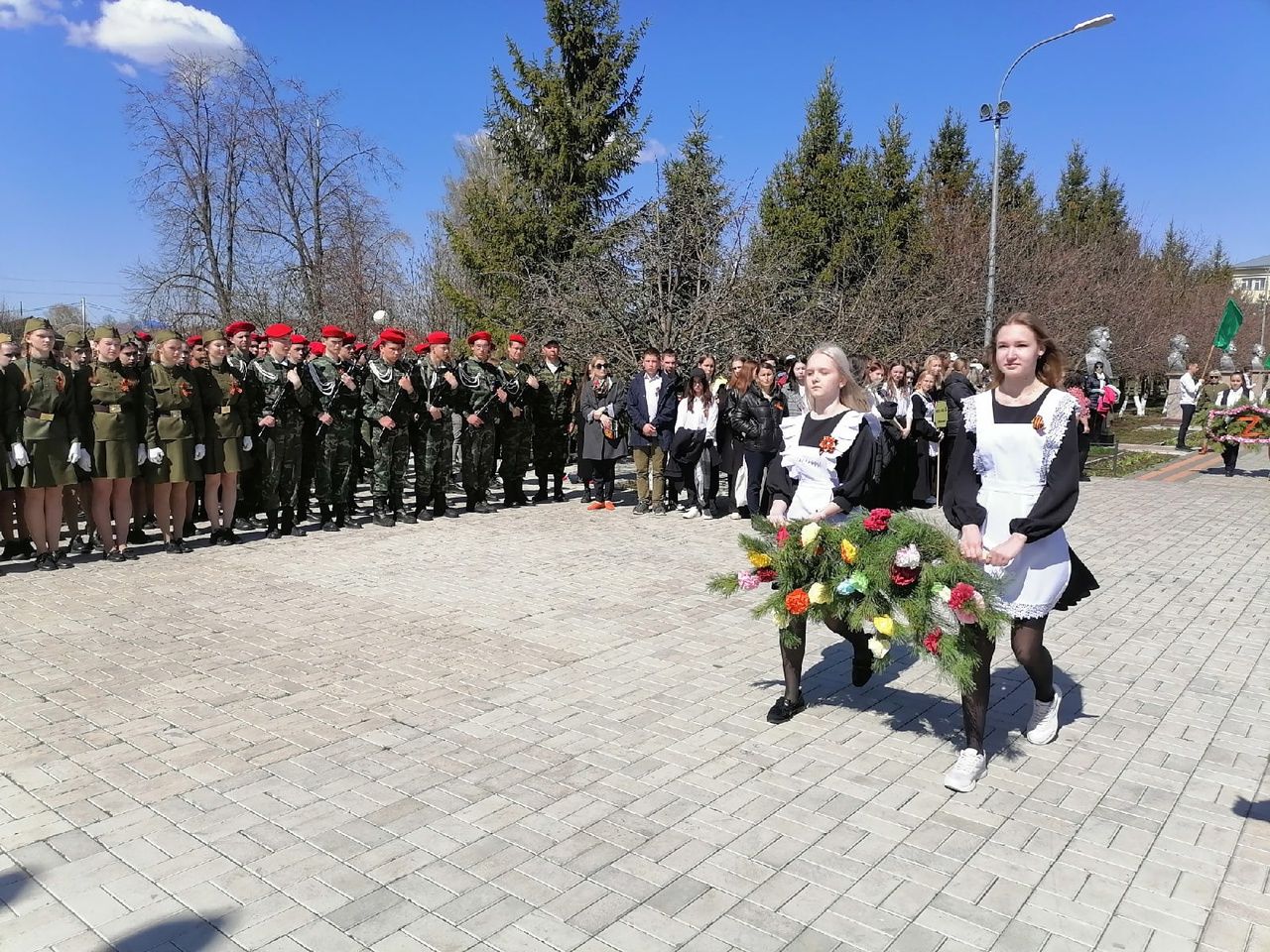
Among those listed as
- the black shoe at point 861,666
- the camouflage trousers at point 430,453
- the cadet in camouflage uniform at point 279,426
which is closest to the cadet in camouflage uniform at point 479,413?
the camouflage trousers at point 430,453

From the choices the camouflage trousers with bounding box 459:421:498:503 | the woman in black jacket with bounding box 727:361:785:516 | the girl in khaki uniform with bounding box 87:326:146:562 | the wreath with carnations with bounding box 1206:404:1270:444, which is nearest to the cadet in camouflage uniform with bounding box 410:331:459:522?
the camouflage trousers with bounding box 459:421:498:503

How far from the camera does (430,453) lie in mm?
11633

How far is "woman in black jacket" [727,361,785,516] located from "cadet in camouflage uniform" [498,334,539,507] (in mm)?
2644

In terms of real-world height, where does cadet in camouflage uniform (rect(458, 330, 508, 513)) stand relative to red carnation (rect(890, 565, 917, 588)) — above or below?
above

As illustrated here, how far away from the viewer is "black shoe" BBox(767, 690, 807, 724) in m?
5.17

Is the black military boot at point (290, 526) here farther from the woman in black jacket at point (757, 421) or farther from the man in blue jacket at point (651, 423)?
the woman in black jacket at point (757, 421)

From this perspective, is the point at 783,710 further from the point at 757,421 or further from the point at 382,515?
the point at 382,515

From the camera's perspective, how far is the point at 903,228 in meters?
29.0

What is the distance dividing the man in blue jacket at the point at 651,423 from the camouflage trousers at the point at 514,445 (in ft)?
4.50

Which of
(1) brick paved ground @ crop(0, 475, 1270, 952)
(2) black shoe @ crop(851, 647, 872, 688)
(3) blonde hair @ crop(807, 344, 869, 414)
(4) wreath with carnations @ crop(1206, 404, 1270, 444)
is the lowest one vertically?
(1) brick paved ground @ crop(0, 475, 1270, 952)

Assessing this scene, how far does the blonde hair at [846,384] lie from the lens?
498cm

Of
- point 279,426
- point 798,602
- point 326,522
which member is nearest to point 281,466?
point 279,426

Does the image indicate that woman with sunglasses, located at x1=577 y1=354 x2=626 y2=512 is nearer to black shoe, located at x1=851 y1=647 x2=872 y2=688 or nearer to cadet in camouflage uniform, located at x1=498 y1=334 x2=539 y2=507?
cadet in camouflage uniform, located at x1=498 y1=334 x2=539 y2=507

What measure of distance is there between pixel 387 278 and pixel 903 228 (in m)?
14.9
